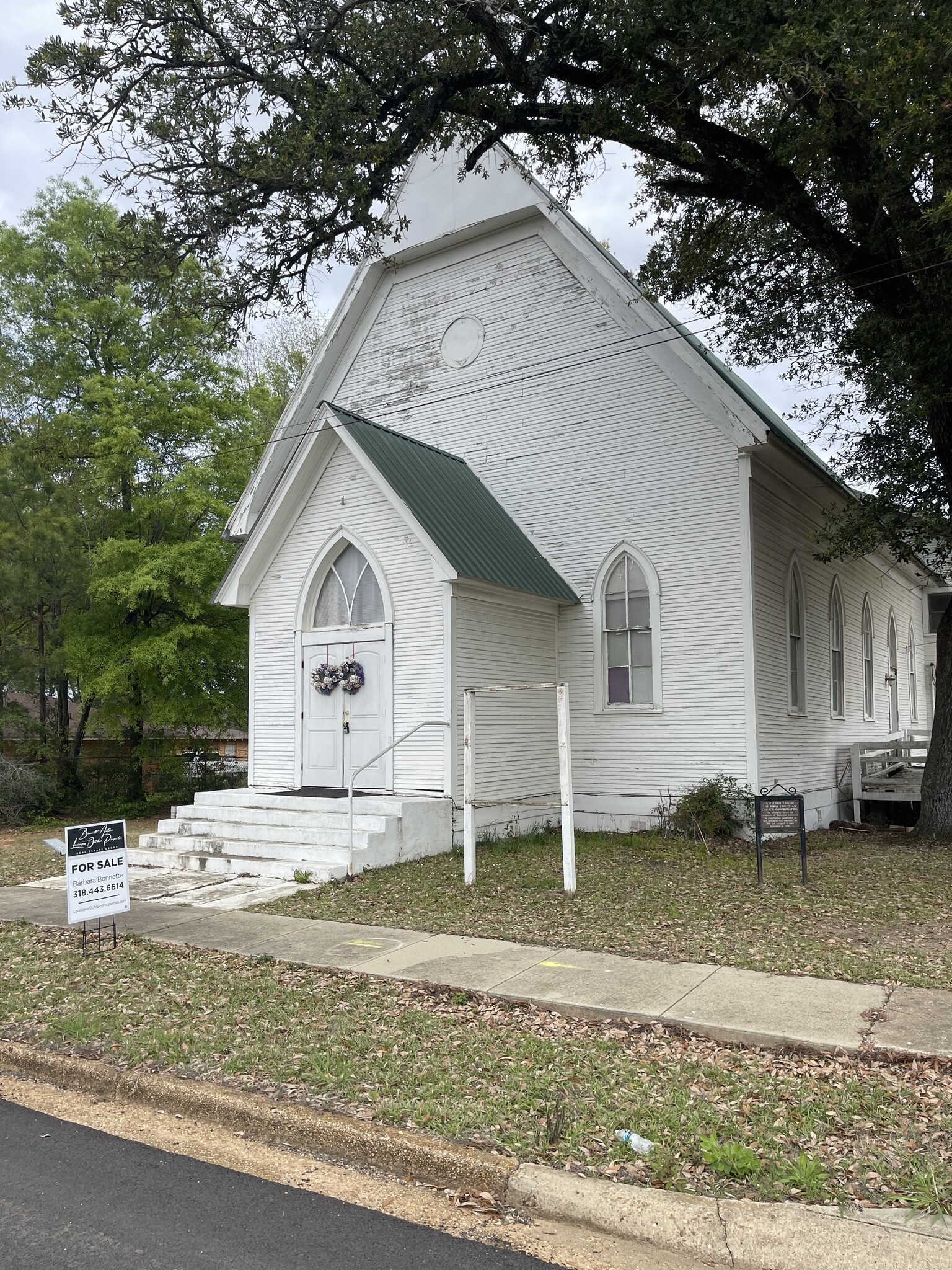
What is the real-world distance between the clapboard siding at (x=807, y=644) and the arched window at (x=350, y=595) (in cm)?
573

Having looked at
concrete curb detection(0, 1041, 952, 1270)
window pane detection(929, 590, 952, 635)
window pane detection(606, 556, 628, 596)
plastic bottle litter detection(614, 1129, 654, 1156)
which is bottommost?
concrete curb detection(0, 1041, 952, 1270)

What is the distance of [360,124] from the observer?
36.0 ft

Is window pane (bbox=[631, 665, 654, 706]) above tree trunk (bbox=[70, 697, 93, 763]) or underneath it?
above

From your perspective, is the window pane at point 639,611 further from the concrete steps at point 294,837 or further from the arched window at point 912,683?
the arched window at point 912,683

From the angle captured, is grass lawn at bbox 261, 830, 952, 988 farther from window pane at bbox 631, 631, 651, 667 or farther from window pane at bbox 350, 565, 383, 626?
window pane at bbox 350, 565, 383, 626

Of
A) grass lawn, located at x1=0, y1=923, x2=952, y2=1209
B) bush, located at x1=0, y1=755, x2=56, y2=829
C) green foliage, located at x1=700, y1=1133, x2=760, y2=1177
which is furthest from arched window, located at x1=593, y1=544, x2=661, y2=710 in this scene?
bush, located at x1=0, y1=755, x2=56, y2=829

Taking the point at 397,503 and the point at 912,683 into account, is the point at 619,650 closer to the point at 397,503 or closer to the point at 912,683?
the point at 397,503

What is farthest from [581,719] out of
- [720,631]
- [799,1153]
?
[799,1153]

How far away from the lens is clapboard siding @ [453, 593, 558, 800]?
13.8 m

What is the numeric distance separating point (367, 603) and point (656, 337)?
6.19 m

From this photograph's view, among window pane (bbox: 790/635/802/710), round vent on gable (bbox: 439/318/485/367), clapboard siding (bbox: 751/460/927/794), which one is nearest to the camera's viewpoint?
clapboard siding (bbox: 751/460/927/794)

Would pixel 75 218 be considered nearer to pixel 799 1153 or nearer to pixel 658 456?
pixel 658 456

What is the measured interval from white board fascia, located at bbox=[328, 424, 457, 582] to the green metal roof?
5cm

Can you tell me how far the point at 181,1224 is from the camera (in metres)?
4.06
